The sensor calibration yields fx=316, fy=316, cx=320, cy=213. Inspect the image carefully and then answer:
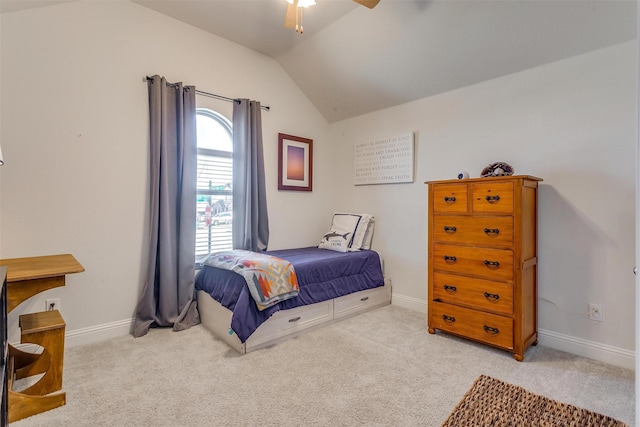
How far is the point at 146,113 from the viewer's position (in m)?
2.75

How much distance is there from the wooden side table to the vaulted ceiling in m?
1.76

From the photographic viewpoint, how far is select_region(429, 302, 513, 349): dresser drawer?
7.48 ft

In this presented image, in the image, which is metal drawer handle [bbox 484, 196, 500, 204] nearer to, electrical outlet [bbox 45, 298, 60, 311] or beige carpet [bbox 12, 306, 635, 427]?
beige carpet [bbox 12, 306, 635, 427]

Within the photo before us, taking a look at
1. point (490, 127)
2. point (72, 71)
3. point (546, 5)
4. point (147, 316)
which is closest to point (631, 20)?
point (546, 5)

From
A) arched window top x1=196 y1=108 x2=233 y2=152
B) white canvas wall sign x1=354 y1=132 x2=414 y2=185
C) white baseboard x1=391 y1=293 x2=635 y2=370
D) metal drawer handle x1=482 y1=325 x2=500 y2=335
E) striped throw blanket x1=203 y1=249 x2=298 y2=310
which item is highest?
arched window top x1=196 y1=108 x2=233 y2=152

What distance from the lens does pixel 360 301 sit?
3.20m

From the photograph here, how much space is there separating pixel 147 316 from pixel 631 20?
409cm

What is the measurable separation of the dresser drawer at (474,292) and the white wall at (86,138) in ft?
8.46

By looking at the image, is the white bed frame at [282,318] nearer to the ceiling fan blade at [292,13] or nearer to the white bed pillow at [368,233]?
the white bed pillow at [368,233]

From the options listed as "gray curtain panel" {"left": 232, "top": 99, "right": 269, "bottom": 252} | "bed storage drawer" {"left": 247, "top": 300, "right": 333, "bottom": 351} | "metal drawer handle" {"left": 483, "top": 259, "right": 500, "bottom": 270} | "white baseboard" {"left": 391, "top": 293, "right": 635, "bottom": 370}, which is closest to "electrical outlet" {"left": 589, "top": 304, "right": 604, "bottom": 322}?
"white baseboard" {"left": 391, "top": 293, "right": 635, "bottom": 370}

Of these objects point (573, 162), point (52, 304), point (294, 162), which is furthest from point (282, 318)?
point (573, 162)

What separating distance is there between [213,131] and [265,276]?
1.74 m

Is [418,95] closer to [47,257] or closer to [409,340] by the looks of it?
[409,340]

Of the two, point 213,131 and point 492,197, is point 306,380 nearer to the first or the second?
point 492,197
